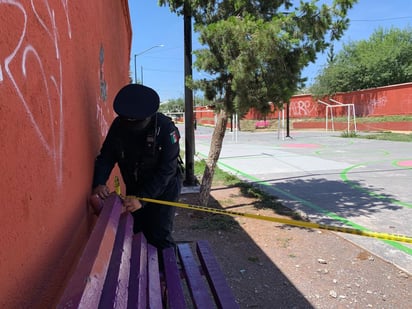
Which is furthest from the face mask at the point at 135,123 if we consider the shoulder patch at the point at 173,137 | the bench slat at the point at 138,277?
the bench slat at the point at 138,277

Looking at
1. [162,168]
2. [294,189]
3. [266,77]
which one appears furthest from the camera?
[294,189]

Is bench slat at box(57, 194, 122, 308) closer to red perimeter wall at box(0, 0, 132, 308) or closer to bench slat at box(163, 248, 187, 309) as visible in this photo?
red perimeter wall at box(0, 0, 132, 308)

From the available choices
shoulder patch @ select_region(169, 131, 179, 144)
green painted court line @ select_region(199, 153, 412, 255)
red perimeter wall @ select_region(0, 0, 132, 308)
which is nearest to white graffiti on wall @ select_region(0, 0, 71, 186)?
red perimeter wall @ select_region(0, 0, 132, 308)

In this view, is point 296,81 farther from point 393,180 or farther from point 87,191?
point 393,180

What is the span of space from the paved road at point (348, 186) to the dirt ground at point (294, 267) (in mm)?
344

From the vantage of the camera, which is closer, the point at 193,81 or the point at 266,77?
the point at 266,77

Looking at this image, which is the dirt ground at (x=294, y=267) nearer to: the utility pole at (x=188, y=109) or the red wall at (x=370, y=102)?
the utility pole at (x=188, y=109)

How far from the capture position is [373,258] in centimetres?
472

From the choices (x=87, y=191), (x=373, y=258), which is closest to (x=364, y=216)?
(x=373, y=258)

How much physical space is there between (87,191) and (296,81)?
399 centimetres

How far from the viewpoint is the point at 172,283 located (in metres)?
2.59

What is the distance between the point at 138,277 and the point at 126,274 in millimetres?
151

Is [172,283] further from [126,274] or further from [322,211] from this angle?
[322,211]

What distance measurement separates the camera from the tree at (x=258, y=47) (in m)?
5.31
